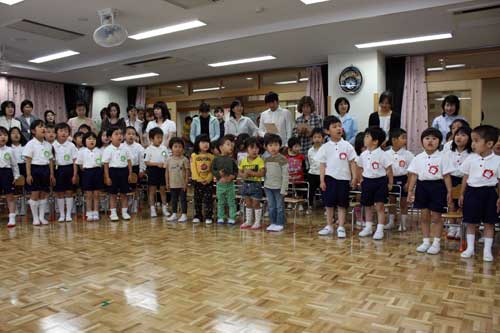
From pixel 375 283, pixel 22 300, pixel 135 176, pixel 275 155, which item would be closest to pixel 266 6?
pixel 275 155

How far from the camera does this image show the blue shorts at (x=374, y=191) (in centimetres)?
407

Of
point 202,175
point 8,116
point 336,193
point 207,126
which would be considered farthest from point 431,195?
point 8,116

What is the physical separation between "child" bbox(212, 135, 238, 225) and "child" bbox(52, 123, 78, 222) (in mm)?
1994

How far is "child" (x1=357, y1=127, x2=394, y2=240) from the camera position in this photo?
407cm

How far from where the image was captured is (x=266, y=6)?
4.98m

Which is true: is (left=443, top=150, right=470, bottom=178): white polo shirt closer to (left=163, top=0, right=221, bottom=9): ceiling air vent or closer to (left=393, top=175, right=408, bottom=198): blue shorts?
(left=393, top=175, right=408, bottom=198): blue shorts

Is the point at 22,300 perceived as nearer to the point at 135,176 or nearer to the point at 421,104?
the point at 135,176

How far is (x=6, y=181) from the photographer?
16.1 ft


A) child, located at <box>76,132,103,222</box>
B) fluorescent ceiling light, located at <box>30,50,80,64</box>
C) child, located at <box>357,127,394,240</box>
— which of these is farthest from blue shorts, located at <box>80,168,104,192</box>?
child, located at <box>357,127,394,240</box>

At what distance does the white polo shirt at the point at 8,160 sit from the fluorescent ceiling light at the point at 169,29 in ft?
8.46

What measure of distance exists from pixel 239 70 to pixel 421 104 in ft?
12.4

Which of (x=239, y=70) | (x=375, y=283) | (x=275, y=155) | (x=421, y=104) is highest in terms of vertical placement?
(x=239, y=70)

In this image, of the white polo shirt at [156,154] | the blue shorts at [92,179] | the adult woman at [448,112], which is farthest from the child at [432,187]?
the blue shorts at [92,179]

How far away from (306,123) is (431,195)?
239 centimetres
